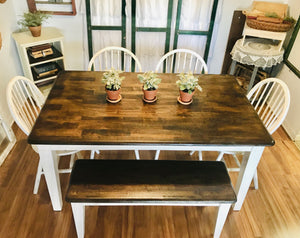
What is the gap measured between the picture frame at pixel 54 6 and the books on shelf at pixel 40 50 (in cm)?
43

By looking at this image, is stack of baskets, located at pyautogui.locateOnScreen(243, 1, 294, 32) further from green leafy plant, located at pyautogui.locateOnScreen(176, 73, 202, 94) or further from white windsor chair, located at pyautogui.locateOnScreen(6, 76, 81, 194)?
white windsor chair, located at pyautogui.locateOnScreen(6, 76, 81, 194)

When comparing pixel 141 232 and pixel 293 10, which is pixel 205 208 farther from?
pixel 293 10

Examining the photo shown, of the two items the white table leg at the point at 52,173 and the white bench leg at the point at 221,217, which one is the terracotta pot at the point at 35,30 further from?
the white bench leg at the point at 221,217

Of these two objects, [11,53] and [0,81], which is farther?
[11,53]

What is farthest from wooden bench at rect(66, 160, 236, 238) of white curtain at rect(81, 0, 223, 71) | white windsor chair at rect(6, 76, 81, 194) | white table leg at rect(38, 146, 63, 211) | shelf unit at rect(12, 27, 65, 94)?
white curtain at rect(81, 0, 223, 71)

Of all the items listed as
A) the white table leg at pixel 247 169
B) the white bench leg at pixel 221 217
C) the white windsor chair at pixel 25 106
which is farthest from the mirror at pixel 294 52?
the white windsor chair at pixel 25 106

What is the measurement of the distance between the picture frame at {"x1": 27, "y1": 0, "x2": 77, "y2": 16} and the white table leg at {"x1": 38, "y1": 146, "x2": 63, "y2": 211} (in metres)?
2.00

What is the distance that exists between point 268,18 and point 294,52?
47cm

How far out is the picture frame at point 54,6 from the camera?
118 inches

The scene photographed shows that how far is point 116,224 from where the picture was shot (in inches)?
78.2

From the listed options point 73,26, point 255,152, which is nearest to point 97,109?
point 255,152

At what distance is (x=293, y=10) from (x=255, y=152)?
2071 mm

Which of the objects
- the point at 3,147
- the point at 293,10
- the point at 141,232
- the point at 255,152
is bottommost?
the point at 141,232

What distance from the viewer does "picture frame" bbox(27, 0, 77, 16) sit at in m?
3.00
